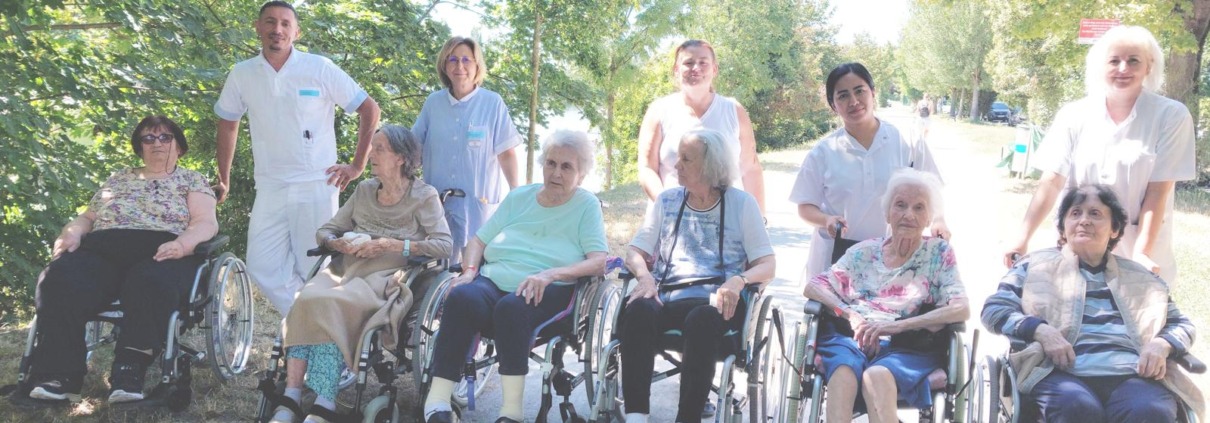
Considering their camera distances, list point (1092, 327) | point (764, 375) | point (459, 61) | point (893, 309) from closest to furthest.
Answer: point (1092, 327)
point (893, 309)
point (764, 375)
point (459, 61)

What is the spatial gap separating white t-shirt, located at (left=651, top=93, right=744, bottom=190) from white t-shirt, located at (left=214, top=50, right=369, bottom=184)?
1561mm

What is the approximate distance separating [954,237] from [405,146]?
6.12 meters

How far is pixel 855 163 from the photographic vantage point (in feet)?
10.8

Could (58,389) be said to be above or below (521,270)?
below

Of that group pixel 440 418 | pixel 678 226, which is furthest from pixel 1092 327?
pixel 440 418

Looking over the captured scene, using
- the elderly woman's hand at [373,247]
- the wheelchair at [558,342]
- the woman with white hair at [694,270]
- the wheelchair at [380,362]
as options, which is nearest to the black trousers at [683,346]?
the woman with white hair at [694,270]

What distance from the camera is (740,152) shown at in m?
3.94

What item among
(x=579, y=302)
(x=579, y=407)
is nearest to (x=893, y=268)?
(x=579, y=302)

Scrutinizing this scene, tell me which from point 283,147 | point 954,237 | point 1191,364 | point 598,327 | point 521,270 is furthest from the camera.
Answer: point 954,237

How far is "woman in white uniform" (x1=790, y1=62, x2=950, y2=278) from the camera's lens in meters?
3.25

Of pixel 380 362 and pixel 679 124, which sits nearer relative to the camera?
pixel 380 362

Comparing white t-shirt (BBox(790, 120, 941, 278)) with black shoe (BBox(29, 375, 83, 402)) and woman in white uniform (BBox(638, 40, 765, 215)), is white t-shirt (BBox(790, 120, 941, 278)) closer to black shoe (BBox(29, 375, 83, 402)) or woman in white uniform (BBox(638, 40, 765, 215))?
woman in white uniform (BBox(638, 40, 765, 215))

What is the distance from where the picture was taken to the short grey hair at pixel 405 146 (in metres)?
3.53

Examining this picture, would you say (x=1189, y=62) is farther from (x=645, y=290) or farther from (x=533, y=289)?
(x=533, y=289)
